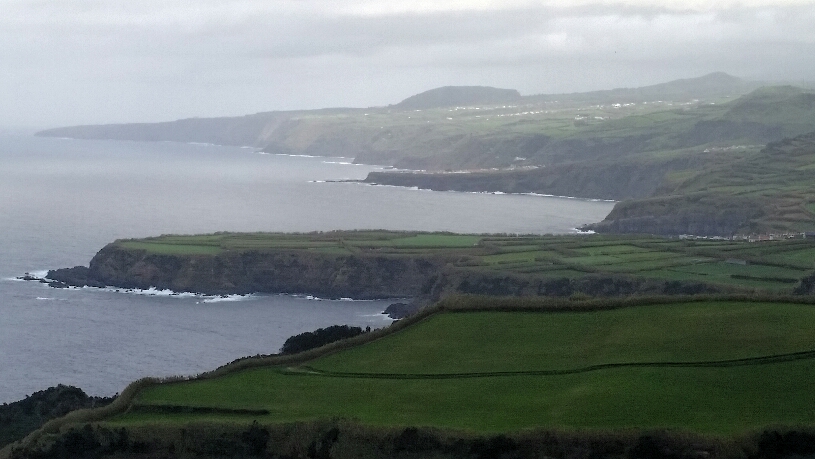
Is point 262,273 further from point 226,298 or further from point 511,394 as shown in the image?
point 511,394

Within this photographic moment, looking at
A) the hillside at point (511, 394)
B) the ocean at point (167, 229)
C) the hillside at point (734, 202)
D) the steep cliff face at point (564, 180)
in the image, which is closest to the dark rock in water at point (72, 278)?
the ocean at point (167, 229)

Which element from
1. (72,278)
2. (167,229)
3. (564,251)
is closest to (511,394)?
(564,251)

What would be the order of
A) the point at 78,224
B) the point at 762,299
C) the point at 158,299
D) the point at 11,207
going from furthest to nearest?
the point at 11,207, the point at 78,224, the point at 158,299, the point at 762,299

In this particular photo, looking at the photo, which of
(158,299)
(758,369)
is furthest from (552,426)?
(158,299)

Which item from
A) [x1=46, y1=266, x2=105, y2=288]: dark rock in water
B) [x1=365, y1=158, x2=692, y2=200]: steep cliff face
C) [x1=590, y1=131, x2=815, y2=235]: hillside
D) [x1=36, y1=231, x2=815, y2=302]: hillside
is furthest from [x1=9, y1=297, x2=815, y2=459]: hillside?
[x1=365, y1=158, x2=692, y2=200]: steep cliff face

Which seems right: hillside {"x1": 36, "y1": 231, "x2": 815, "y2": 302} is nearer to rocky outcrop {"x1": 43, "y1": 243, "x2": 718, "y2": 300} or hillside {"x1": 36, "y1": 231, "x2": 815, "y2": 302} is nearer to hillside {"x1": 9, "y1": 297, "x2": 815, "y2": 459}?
rocky outcrop {"x1": 43, "y1": 243, "x2": 718, "y2": 300}

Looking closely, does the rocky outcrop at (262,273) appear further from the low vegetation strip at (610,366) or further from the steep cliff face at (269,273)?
the low vegetation strip at (610,366)

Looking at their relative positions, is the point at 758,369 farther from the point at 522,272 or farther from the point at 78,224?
the point at 78,224
